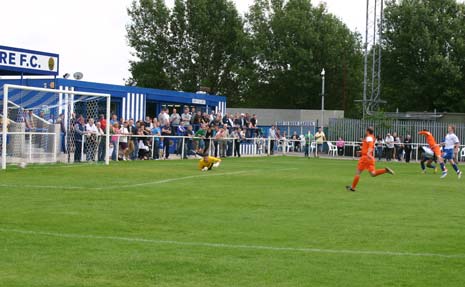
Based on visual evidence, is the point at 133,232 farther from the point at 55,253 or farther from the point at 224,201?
the point at 224,201

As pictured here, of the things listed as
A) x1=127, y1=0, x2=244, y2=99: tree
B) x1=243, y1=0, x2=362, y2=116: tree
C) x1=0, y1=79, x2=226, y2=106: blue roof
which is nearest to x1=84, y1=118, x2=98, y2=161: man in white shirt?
x1=0, y1=79, x2=226, y2=106: blue roof

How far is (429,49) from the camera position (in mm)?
71062

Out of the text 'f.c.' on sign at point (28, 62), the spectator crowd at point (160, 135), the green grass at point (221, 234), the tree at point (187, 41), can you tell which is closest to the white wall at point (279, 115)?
the tree at point (187, 41)

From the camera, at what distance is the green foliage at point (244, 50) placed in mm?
80688

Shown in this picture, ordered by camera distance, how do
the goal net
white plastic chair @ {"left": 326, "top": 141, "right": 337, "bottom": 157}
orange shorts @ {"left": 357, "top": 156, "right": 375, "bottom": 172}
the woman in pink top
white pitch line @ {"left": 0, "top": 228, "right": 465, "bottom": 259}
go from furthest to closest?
white plastic chair @ {"left": 326, "top": 141, "right": 337, "bottom": 157}
the woman in pink top
the goal net
orange shorts @ {"left": 357, "top": 156, "right": 375, "bottom": 172}
white pitch line @ {"left": 0, "top": 228, "right": 465, "bottom": 259}

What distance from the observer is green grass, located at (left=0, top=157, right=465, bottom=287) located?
873 cm

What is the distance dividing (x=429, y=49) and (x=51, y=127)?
162 ft

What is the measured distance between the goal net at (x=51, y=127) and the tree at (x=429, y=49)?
4534cm

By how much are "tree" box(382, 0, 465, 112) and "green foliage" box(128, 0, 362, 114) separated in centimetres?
807

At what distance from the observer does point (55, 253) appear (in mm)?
9758

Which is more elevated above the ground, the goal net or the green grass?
the goal net

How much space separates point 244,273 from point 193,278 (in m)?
0.61

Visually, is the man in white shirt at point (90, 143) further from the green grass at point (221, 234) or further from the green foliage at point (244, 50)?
the green foliage at point (244, 50)

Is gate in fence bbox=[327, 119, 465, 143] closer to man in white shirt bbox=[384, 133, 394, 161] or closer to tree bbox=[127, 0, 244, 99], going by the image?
man in white shirt bbox=[384, 133, 394, 161]
